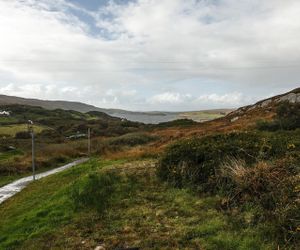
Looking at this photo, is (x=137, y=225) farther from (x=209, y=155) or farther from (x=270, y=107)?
(x=270, y=107)

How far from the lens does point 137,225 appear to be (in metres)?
8.97

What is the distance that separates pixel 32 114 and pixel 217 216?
4172 inches

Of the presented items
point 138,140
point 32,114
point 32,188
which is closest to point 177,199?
point 32,188

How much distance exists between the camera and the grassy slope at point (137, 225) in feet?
24.9

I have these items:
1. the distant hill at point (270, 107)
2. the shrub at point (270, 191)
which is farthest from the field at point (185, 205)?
the distant hill at point (270, 107)

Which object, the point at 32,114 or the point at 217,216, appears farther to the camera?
the point at 32,114

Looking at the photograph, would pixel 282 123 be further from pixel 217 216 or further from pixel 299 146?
pixel 217 216

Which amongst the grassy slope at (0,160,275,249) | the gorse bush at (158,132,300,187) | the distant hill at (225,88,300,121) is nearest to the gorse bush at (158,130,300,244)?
the gorse bush at (158,132,300,187)

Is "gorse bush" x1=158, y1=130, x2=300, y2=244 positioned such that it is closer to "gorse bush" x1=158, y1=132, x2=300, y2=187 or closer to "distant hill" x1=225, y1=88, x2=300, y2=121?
"gorse bush" x1=158, y1=132, x2=300, y2=187

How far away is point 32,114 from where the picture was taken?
109375 millimetres

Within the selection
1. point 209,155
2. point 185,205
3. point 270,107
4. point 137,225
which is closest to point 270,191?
point 185,205

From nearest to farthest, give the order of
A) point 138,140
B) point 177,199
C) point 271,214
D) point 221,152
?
1. point 271,214
2. point 177,199
3. point 221,152
4. point 138,140

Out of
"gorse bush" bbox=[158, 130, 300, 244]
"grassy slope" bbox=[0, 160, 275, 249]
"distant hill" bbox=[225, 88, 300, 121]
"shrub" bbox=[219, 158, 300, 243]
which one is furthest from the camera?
"distant hill" bbox=[225, 88, 300, 121]

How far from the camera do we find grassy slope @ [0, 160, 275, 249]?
758cm
